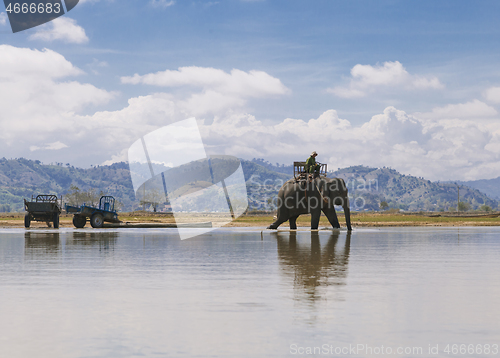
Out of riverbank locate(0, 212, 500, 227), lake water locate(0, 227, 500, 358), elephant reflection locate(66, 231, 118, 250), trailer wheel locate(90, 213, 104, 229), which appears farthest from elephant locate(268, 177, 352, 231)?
lake water locate(0, 227, 500, 358)


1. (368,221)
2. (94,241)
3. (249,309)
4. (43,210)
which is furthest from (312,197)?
(368,221)

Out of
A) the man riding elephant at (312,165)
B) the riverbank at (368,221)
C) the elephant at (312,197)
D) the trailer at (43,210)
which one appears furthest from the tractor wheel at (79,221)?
the man riding elephant at (312,165)

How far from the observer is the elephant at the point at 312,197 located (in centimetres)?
4059

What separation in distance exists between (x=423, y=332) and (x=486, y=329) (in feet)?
3.23

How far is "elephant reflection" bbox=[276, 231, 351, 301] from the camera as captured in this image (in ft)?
42.1

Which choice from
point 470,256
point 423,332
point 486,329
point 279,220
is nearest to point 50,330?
point 423,332

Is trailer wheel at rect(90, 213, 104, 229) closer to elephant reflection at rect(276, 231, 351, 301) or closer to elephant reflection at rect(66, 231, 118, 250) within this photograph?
elephant reflection at rect(66, 231, 118, 250)

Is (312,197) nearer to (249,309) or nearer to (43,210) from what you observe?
(43,210)

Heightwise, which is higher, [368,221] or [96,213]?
[96,213]

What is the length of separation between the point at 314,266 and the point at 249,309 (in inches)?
272

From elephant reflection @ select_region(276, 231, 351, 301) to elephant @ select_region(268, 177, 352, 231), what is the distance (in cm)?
1719

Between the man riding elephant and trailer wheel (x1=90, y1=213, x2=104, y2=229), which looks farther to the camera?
trailer wheel (x1=90, y1=213, x2=104, y2=229)

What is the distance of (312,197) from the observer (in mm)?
40656

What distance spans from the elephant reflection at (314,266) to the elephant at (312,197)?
17.2m
